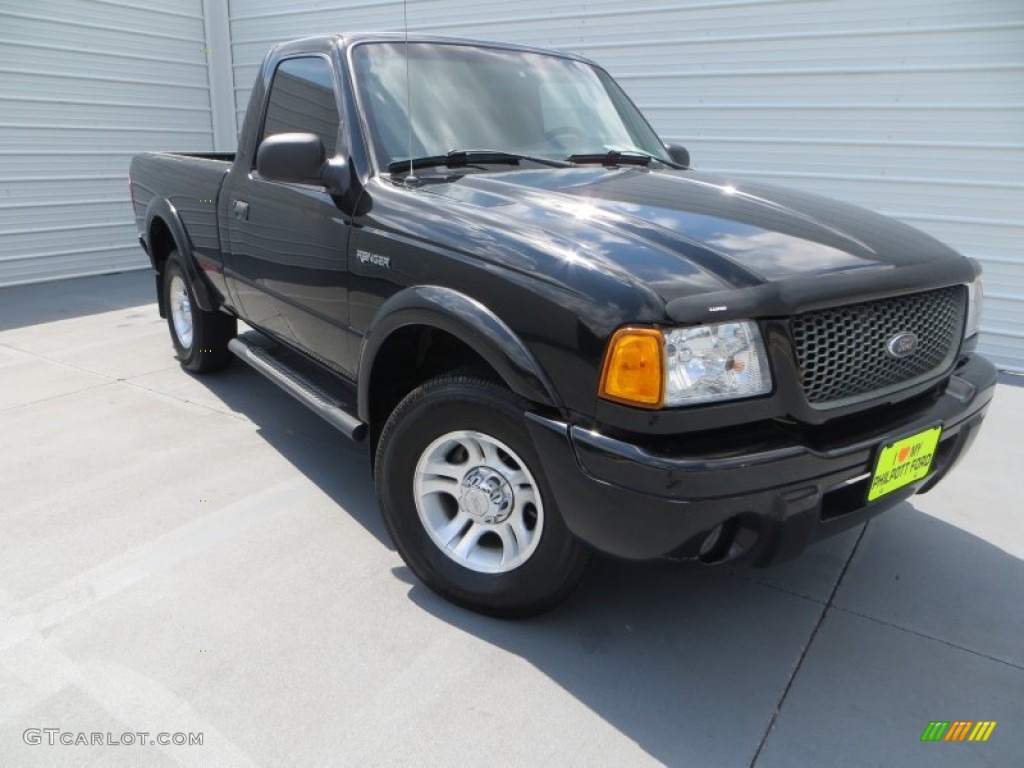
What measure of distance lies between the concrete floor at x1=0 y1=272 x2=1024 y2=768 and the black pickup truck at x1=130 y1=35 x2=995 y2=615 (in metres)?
0.32

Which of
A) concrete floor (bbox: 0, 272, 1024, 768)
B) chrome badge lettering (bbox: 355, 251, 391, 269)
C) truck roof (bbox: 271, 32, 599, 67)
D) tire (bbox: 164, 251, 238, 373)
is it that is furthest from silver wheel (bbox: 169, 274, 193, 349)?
chrome badge lettering (bbox: 355, 251, 391, 269)

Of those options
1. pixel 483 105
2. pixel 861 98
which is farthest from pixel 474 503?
pixel 861 98

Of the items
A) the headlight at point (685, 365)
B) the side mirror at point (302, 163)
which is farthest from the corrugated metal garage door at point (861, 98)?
the headlight at point (685, 365)

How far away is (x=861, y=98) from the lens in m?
6.13

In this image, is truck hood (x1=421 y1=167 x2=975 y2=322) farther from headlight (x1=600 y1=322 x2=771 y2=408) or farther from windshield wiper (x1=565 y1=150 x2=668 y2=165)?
windshield wiper (x1=565 y1=150 x2=668 y2=165)

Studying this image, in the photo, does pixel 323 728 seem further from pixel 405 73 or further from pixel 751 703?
pixel 405 73

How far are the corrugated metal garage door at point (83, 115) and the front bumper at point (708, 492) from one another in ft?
27.5

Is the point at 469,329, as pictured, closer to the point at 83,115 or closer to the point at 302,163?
the point at 302,163

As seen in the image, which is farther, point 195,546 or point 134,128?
point 134,128

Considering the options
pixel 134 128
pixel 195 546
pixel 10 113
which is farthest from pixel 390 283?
pixel 134 128

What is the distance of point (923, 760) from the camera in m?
2.10

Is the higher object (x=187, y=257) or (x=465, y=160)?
(x=465, y=160)

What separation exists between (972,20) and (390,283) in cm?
536

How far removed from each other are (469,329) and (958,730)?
181 centimetres
